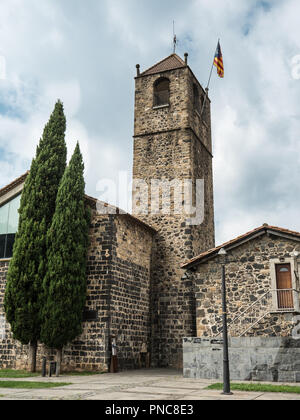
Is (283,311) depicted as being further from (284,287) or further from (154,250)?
(154,250)

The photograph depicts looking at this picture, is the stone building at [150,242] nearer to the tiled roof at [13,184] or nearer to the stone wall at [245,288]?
the tiled roof at [13,184]

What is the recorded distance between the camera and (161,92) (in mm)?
24484

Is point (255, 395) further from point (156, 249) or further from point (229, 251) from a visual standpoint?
point (156, 249)

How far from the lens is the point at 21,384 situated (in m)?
12.2

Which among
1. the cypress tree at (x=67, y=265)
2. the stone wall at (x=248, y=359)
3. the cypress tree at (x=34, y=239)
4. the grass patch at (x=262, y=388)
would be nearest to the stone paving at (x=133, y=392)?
the grass patch at (x=262, y=388)

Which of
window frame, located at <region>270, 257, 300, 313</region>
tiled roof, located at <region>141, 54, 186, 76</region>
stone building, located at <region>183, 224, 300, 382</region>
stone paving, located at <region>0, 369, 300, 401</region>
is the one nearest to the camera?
stone paving, located at <region>0, 369, 300, 401</region>

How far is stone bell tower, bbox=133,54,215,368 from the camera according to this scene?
19938mm

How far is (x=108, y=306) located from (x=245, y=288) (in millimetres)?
5242

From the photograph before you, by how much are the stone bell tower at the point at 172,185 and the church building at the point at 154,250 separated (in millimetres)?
50

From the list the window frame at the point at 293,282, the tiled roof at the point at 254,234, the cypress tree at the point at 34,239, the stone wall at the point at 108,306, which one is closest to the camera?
the window frame at the point at 293,282

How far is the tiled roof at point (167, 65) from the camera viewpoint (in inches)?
948

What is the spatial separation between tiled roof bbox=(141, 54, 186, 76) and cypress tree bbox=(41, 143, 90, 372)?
9.81 m

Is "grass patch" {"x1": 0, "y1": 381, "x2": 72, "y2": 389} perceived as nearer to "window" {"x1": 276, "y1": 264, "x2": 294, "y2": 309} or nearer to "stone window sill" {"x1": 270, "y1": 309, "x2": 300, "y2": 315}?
"stone window sill" {"x1": 270, "y1": 309, "x2": 300, "y2": 315}

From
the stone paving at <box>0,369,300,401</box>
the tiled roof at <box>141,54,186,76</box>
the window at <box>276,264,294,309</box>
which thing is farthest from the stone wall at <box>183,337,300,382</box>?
the tiled roof at <box>141,54,186,76</box>
